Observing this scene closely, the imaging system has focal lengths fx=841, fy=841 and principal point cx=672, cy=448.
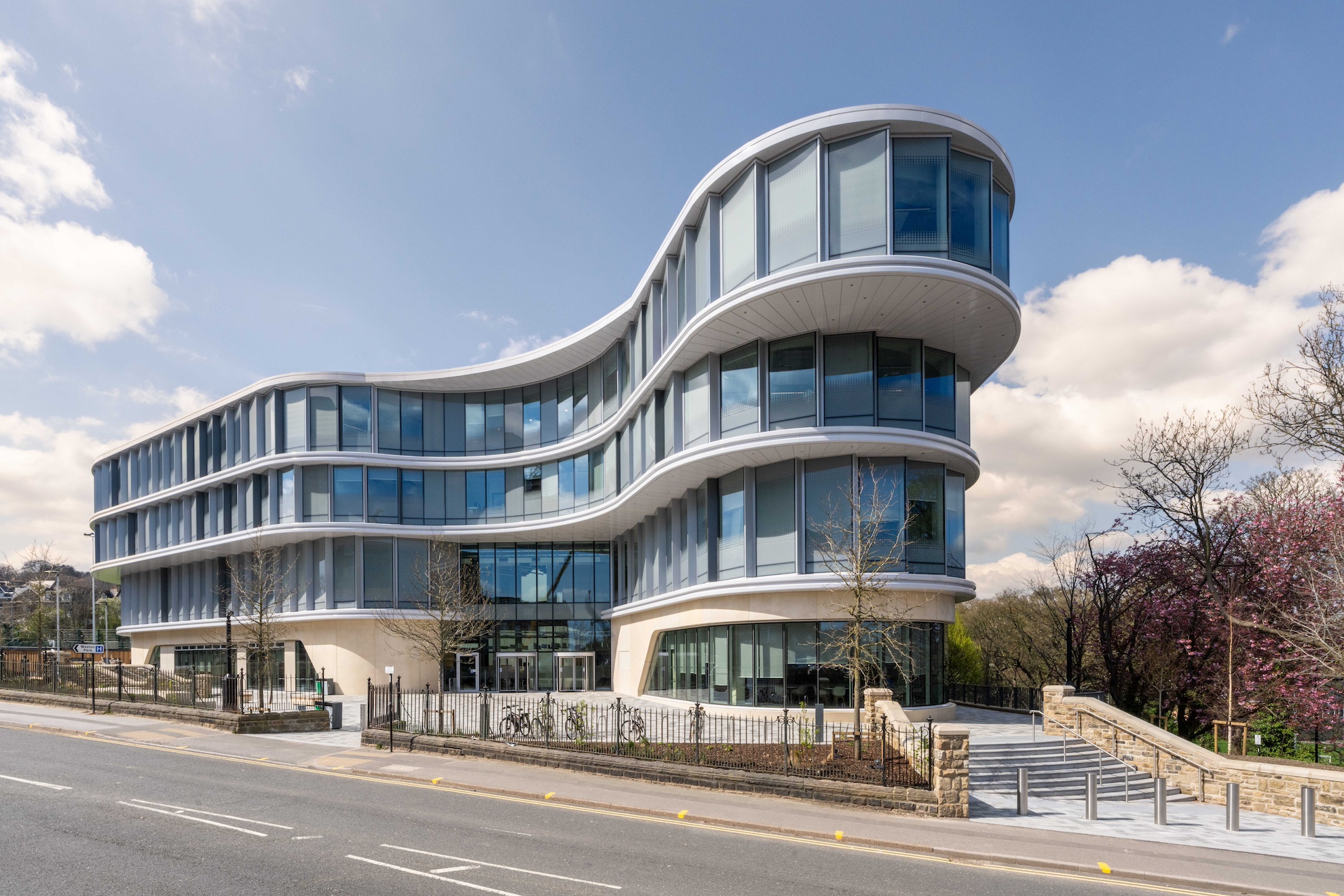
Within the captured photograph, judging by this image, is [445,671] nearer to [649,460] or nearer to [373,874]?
[649,460]

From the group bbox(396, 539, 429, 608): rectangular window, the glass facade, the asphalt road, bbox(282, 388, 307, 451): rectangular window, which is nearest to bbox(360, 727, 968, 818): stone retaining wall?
the asphalt road

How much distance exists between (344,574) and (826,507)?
28726 mm

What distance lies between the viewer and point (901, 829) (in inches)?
541

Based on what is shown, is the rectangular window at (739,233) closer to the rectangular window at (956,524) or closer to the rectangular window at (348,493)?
the rectangular window at (956,524)

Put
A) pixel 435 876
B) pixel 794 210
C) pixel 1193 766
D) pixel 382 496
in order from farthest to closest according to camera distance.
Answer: pixel 382 496, pixel 794 210, pixel 1193 766, pixel 435 876

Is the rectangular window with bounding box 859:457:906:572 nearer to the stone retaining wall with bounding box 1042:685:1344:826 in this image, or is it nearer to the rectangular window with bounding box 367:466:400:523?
the stone retaining wall with bounding box 1042:685:1344:826

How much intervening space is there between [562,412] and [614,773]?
28.6 meters

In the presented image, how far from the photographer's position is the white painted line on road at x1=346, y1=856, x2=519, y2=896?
975 centimetres

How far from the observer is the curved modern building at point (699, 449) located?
78.5ft

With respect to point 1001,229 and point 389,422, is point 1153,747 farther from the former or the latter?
point 389,422

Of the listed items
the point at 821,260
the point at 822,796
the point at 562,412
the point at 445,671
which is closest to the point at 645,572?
the point at 562,412

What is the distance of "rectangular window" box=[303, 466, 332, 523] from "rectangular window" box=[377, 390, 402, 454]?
331cm

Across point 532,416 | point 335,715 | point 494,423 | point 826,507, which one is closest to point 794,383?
point 826,507

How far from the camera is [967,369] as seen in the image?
2922 cm
